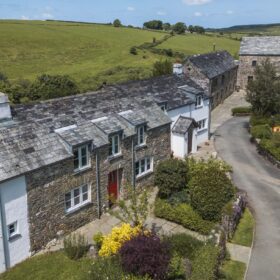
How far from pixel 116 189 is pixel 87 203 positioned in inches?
133

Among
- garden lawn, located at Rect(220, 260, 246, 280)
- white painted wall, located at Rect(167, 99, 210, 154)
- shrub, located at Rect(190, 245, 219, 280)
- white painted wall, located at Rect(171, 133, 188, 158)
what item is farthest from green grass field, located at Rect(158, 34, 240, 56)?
shrub, located at Rect(190, 245, 219, 280)

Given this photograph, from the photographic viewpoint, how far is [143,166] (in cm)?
2930

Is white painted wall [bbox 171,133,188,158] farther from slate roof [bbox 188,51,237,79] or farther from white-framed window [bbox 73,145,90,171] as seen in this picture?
slate roof [bbox 188,51,237,79]

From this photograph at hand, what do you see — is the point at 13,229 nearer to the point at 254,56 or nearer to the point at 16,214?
the point at 16,214

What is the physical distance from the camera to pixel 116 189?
1069 inches

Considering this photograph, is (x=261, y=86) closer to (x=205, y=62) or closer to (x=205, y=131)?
(x=205, y=131)

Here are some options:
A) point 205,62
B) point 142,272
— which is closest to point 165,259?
point 142,272

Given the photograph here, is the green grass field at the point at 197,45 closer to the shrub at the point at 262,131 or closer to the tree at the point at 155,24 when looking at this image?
the tree at the point at 155,24

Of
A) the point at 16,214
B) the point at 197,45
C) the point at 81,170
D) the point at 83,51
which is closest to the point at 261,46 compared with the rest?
the point at 83,51

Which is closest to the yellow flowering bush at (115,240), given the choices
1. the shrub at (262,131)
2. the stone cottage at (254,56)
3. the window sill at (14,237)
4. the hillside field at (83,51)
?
the window sill at (14,237)

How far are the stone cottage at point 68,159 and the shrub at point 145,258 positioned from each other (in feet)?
21.8

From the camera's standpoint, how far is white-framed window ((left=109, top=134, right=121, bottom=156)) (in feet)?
84.4

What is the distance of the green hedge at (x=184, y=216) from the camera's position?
23.7 meters

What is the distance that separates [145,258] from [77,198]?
8584mm
